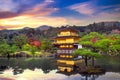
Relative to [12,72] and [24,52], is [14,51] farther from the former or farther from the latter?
[12,72]

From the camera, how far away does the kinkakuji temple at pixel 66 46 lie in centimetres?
984

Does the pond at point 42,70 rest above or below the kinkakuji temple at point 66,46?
below

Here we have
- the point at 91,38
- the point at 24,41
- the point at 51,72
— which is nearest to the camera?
the point at 51,72

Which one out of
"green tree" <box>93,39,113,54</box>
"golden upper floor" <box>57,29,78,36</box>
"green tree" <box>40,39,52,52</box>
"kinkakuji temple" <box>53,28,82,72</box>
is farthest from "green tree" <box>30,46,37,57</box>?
"green tree" <box>93,39,113,54</box>

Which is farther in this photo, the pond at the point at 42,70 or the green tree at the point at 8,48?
the green tree at the point at 8,48

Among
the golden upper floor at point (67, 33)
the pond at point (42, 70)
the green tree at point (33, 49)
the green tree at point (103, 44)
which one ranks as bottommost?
the pond at point (42, 70)

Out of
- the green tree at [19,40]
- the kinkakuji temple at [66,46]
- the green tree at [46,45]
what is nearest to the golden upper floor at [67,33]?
the kinkakuji temple at [66,46]

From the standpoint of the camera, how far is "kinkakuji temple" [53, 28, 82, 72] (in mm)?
9844

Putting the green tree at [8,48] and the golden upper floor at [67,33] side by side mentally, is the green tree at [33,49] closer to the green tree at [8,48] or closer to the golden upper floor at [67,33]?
the green tree at [8,48]

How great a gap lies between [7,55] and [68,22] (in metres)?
3.07

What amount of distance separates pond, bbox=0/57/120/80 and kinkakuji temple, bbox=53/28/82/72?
32 cm

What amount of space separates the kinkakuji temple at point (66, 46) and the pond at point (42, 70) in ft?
1.06

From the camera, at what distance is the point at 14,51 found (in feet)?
36.5

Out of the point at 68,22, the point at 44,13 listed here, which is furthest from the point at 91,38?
the point at 44,13
